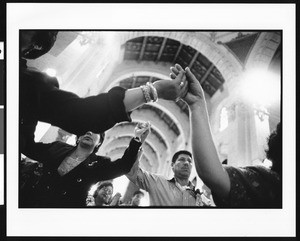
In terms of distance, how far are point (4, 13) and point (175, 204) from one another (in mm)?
2221

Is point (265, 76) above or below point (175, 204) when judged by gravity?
above

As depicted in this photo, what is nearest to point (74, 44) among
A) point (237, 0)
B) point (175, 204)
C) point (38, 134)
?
point (38, 134)

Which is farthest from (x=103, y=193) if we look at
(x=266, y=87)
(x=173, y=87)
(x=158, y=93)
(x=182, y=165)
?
(x=266, y=87)

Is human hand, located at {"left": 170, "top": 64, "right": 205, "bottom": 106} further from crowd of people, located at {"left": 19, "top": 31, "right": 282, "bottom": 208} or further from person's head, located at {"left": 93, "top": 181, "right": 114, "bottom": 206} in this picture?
person's head, located at {"left": 93, "top": 181, "right": 114, "bottom": 206}

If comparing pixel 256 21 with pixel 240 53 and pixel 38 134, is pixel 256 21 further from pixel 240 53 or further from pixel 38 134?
pixel 240 53

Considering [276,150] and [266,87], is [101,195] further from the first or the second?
[266,87]

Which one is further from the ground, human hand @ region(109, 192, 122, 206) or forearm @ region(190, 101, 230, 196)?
forearm @ region(190, 101, 230, 196)

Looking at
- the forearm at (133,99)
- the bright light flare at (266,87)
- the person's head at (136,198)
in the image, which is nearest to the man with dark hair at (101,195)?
the person's head at (136,198)

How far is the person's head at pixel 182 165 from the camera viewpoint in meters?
2.59

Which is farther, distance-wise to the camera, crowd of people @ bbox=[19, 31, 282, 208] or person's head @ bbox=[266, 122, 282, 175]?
person's head @ bbox=[266, 122, 282, 175]

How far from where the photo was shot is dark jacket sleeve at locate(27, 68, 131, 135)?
2.42m

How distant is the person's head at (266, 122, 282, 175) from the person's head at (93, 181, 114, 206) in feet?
4.45

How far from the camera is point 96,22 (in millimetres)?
2779

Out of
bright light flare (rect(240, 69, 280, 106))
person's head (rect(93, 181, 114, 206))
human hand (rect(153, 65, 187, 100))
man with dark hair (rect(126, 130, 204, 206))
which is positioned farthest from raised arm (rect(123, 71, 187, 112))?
bright light flare (rect(240, 69, 280, 106))
